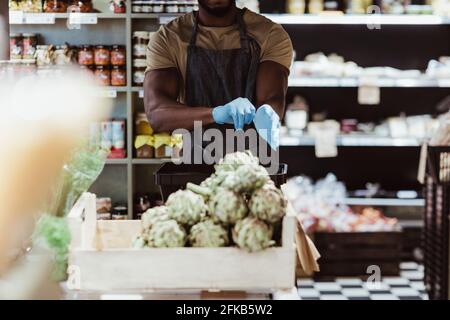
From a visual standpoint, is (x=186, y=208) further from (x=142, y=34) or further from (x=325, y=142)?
(x=325, y=142)

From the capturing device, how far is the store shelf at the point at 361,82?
18.6 ft

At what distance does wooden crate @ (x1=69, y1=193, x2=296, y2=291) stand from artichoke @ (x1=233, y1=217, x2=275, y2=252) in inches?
0.8

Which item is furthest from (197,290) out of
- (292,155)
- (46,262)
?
(292,155)

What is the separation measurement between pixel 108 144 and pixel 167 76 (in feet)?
4.53

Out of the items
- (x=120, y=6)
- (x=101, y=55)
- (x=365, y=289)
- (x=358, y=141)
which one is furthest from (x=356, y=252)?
(x=120, y=6)

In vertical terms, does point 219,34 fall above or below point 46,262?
above

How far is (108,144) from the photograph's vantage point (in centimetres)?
502

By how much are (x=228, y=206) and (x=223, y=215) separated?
0.09 feet

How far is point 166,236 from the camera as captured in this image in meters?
2.09

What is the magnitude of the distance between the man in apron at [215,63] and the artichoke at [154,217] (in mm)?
1467

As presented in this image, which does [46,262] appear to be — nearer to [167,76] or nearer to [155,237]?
[155,237]

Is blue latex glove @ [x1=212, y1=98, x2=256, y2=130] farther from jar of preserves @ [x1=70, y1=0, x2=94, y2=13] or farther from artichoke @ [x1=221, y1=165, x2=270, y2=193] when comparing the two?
jar of preserves @ [x1=70, y1=0, x2=94, y2=13]

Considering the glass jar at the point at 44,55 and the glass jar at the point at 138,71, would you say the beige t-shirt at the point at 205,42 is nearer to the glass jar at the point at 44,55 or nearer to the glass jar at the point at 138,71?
the glass jar at the point at 138,71

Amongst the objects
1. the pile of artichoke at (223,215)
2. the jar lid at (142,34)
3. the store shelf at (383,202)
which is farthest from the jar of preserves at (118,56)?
the pile of artichoke at (223,215)
